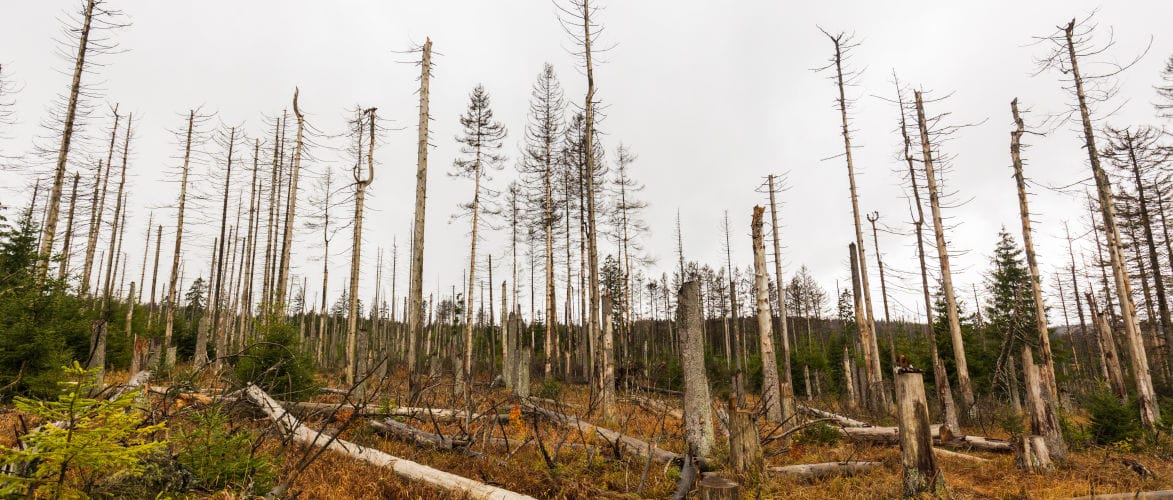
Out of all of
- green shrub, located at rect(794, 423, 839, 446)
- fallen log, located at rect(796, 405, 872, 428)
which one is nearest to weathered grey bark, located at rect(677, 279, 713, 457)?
green shrub, located at rect(794, 423, 839, 446)

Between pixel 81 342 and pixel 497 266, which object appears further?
pixel 497 266

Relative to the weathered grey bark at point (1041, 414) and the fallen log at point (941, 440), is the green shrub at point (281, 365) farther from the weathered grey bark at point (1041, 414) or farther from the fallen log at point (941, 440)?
the weathered grey bark at point (1041, 414)

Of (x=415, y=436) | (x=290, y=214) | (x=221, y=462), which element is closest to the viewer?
(x=221, y=462)

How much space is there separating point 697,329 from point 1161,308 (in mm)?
19969

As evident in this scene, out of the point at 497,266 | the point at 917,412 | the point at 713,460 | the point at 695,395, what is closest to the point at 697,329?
the point at 695,395

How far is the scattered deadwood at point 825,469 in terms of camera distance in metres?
6.36

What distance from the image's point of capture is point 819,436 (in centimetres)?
891

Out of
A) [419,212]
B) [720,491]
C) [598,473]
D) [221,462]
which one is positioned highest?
[419,212]

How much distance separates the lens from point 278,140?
2114cm

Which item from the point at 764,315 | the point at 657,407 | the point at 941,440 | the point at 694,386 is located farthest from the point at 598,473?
the point at 764,315

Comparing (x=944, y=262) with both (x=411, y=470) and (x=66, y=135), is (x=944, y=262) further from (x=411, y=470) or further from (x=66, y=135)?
(x=66, y=135)

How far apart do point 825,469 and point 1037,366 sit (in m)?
3.87

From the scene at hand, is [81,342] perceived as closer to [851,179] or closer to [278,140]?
[278,140]

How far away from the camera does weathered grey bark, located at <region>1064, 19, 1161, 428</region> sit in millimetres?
12359
